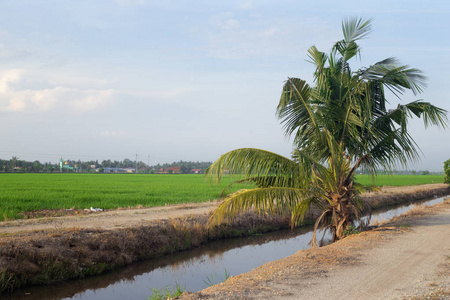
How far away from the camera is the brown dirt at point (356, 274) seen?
5566 mm

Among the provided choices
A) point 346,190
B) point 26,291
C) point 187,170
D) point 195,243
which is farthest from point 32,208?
point 187,170

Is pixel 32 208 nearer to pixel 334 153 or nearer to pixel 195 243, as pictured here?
pixel 195 243

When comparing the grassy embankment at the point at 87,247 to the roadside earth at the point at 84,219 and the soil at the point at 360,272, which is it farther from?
the soil at the point at 360,272

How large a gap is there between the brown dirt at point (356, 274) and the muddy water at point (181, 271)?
2151 mm

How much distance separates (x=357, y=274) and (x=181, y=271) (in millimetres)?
4488

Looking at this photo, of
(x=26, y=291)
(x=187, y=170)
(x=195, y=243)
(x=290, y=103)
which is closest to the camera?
(x=26, y=291)

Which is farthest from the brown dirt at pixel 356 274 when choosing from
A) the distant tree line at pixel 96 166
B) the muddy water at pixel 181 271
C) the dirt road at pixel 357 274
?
the distant tree line at pixel 96 166

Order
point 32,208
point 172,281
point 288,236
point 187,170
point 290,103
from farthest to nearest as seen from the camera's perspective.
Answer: point 187,170 < point 32,208 < point 288,236 < point 290,103 < point 172,281

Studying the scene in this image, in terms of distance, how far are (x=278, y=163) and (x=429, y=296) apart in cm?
500

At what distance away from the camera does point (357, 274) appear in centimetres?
661

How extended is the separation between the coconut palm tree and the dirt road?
1445 mm

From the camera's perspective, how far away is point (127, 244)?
10242 millimetres

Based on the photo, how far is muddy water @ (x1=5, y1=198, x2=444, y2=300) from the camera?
26.1 ft

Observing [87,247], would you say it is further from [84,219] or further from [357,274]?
[357,274]
